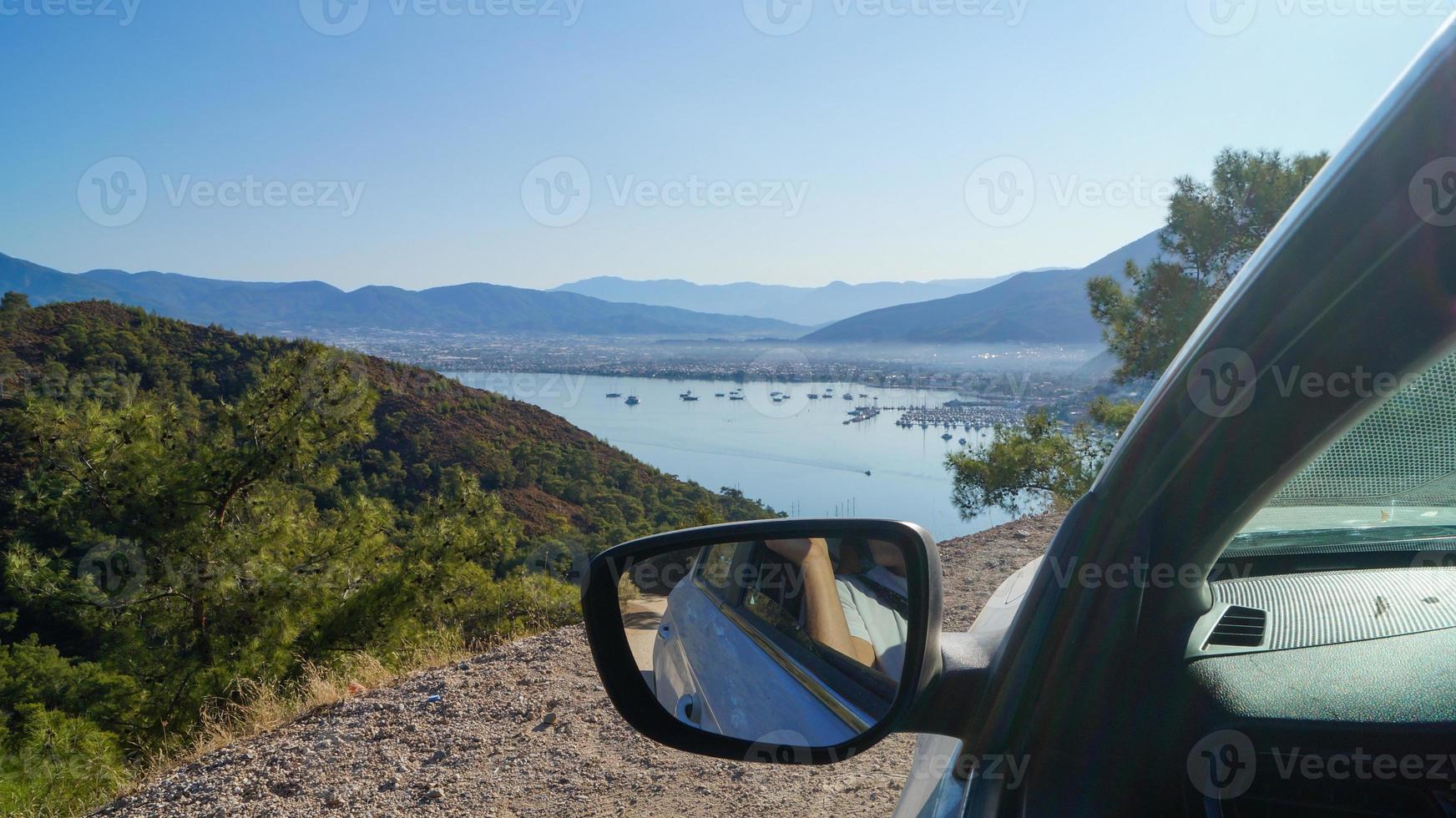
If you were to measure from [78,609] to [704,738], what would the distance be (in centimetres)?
1199

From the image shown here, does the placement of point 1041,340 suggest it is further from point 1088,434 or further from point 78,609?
point 78,609

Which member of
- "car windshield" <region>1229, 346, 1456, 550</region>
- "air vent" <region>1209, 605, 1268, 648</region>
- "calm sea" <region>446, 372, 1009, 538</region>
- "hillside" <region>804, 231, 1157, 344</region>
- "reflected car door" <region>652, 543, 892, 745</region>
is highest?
"hillside" <region>804, 231, 1157, 344</region>

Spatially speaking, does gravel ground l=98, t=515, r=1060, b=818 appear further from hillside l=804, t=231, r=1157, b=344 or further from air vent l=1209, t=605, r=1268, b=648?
hillside l=804, t=231, r=1157, b=344

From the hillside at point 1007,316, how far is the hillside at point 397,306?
2611cm

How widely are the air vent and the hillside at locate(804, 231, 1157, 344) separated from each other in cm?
1357

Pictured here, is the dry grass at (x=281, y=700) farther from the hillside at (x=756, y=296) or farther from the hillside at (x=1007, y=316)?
the hillside at (x=756, y=296)

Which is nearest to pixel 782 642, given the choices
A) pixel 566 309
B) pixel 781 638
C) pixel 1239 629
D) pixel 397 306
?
pixel 781 638

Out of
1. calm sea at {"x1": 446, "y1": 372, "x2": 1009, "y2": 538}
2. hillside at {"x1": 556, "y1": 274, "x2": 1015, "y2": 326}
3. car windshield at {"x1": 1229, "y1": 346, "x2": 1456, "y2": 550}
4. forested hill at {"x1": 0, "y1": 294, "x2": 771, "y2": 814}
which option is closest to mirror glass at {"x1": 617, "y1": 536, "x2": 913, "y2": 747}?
car windshield at {"x1": 1229, "y1": 346, "x2": 1456, "y2": 550}

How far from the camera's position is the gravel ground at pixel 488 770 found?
406 centimetres

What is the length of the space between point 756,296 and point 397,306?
9333cm

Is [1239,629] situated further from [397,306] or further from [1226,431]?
[397,306]

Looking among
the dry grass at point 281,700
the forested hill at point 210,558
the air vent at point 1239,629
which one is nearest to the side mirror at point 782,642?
the air vent at point 1239,629

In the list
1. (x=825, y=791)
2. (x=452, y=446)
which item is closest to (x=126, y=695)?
(x=825, y=791)

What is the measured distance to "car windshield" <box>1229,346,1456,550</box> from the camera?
0.75 meters
